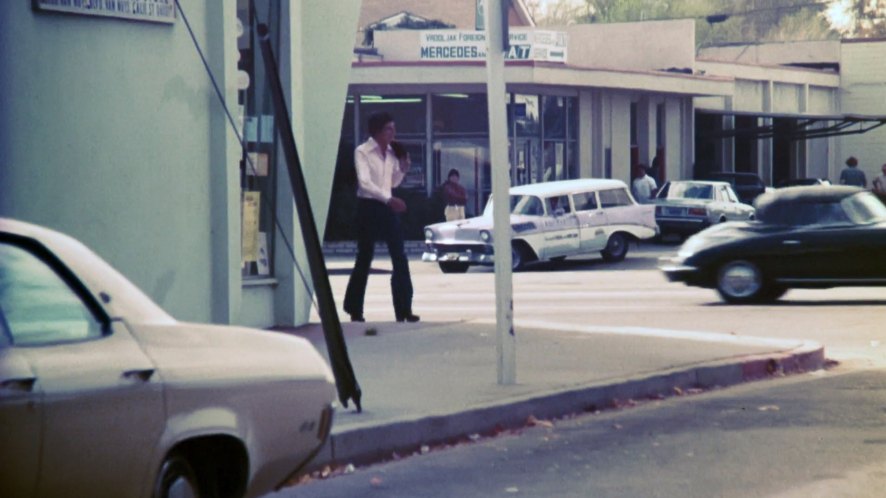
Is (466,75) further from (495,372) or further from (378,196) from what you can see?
(495,372)

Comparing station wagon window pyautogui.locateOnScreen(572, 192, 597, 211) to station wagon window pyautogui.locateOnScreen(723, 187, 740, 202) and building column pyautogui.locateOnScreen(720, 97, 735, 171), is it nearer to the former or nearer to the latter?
station wagon window pyautogui.locateOnScreen(723, 187, 740, 202)

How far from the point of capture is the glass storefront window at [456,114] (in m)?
41.0

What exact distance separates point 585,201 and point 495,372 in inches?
742

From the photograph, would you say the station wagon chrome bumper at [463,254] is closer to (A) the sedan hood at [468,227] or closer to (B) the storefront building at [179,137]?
(A) the sedan hood at [468,227]

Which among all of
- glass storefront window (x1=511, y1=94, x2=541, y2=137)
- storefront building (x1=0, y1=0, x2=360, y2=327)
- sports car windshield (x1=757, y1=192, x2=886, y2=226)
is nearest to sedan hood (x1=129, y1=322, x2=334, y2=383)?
storefront building (x1=0, y1=0, x2=360, y2=327)

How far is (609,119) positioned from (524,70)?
625cm

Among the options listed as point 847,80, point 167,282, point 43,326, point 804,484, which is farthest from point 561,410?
point 847,80

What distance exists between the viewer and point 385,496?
7895mm

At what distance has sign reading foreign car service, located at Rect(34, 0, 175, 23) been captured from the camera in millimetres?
11961

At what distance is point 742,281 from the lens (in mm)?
20109

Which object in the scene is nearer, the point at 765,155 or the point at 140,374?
the point at 140,374

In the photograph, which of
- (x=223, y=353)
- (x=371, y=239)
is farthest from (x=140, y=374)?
(x=371, y=239)

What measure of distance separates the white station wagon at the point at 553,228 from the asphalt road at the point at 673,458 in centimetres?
1774

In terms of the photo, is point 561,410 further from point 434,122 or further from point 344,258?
point 434,122
